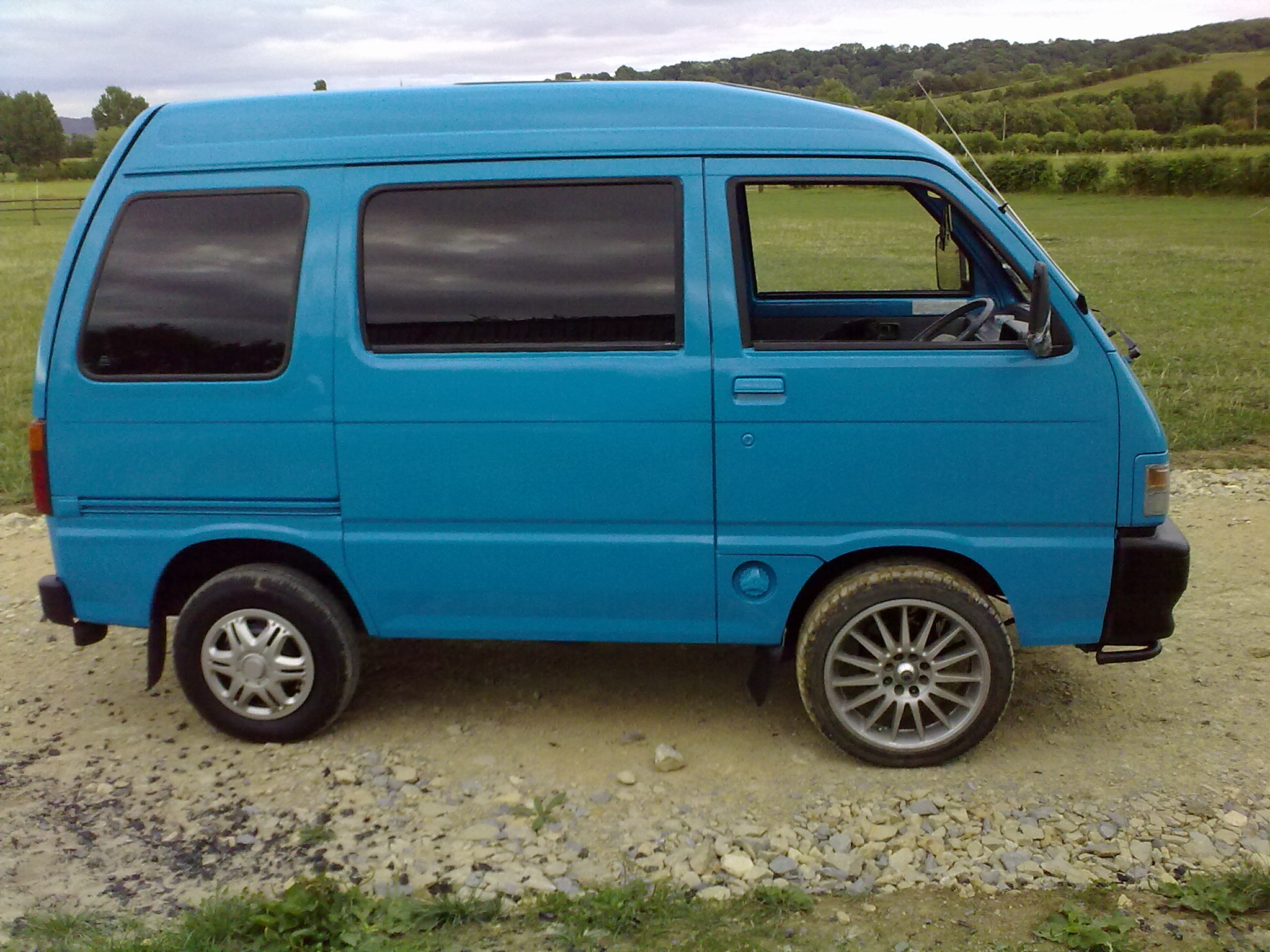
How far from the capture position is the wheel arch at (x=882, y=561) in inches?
172

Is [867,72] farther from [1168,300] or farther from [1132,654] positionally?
[1168,300]

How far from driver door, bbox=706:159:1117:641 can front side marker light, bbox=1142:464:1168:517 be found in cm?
12

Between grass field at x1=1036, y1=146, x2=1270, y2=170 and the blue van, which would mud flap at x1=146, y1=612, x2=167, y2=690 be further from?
grass field at x1=1036, y1=146, x2=1270, y2=170

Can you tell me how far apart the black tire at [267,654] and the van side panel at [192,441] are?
18 centimetres

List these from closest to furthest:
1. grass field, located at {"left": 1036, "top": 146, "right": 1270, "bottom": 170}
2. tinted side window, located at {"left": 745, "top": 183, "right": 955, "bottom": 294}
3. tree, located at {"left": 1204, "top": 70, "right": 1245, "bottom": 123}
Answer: tinted side window, located at {"left": 745, "top": 183, "right": 955, "bottom": 294}, grass field, located at {"left": 1036, "top": 146, "right": 1270, "bottom": 170}, tree, located at {"left": 1204, "top": 70, "right": 1245, "bottom": 123}

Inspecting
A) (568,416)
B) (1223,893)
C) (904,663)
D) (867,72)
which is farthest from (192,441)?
(867,72)

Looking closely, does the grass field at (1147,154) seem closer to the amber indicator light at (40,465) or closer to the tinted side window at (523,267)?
the tinted side window at (523,267)

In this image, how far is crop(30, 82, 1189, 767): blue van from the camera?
13.6ft

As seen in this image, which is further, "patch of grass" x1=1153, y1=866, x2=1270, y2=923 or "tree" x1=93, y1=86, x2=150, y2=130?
"tree" x1=93, y1=86, x2=150, y2=130

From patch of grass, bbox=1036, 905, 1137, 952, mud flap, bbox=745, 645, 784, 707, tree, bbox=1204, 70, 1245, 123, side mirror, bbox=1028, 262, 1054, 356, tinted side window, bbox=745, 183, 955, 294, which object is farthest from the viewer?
tree, bbox=1204, 70, 1245, 123

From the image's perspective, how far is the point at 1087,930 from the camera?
335cm

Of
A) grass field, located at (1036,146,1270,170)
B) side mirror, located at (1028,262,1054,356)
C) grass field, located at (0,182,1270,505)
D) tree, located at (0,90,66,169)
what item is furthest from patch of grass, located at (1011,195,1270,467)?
tree, located at (0,90,66,169)

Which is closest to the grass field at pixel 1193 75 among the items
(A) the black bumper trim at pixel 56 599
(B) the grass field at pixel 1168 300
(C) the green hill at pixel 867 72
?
(B) the grass field at pixel 1168 300

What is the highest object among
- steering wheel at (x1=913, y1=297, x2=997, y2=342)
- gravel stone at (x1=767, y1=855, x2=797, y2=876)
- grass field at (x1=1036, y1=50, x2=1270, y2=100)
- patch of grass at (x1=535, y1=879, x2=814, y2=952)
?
grass field at (x1=1036, y1=50, x2=1270, y2=100)
